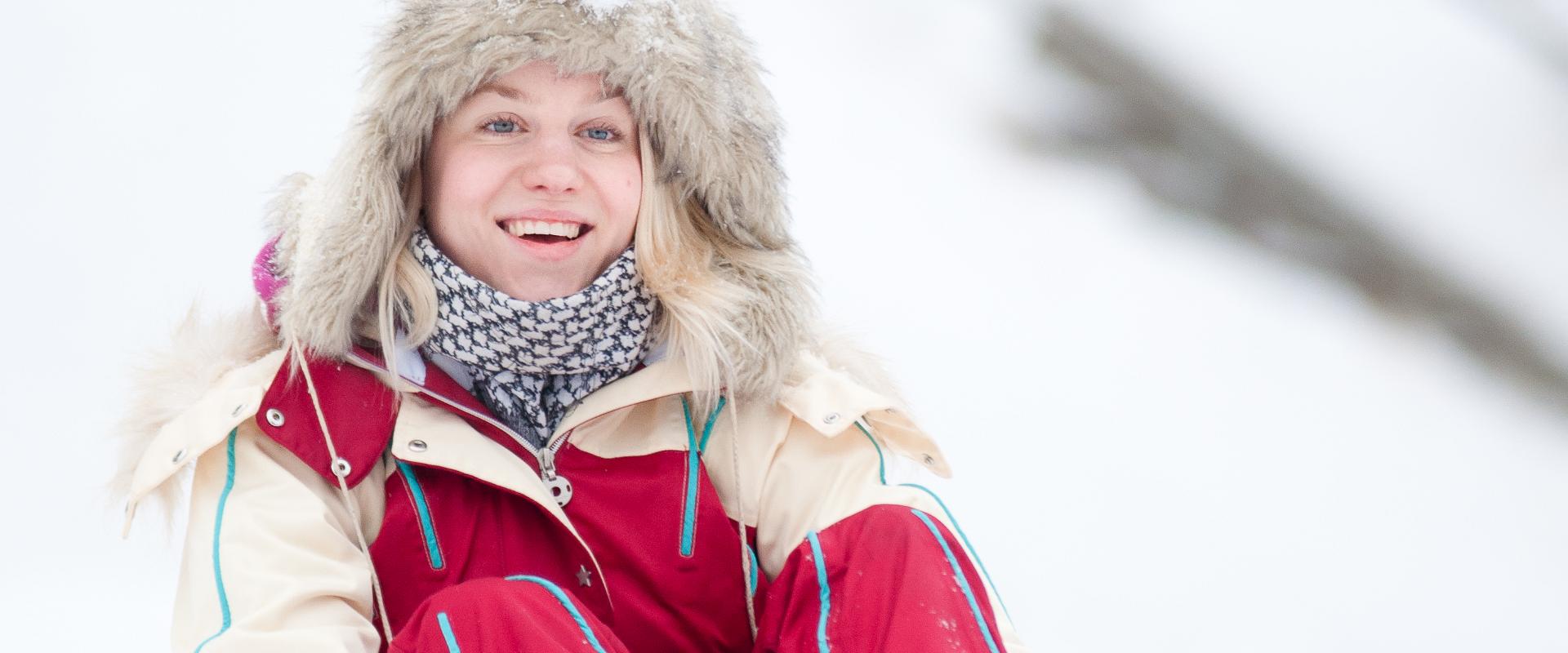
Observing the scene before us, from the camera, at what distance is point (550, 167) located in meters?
1.60

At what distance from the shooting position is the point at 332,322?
5.11 ft

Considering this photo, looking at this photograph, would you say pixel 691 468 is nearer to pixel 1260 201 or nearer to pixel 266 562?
pixel 266 562

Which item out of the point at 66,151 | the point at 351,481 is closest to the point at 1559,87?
the point at 351,481

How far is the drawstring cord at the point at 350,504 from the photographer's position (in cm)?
150

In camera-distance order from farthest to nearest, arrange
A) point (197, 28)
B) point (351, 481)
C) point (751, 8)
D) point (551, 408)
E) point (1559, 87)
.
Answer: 1. point (751, 8)
2. point (197, 28)
3. point (551, 408)
4. point (351, 481)
5. point (1559, 87)

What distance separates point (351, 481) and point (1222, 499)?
2.11 metres

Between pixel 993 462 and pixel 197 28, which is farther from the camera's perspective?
pixel 197 28

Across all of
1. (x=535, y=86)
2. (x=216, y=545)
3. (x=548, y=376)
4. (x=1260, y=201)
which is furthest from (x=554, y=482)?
(x=1260, y=201)

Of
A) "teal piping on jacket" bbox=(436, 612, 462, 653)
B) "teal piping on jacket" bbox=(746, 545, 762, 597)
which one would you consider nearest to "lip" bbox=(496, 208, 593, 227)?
"teal piping on jacket" bbox=(746, 545, 762, 597)

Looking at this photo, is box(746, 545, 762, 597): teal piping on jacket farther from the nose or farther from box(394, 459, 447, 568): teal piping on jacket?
the nose

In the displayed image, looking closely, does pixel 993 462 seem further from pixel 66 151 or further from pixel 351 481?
pixel 66 151

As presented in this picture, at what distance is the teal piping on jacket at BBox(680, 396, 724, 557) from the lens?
1.62 m

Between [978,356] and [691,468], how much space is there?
6.79 ft

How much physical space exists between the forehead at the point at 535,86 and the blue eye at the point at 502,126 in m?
0.03
